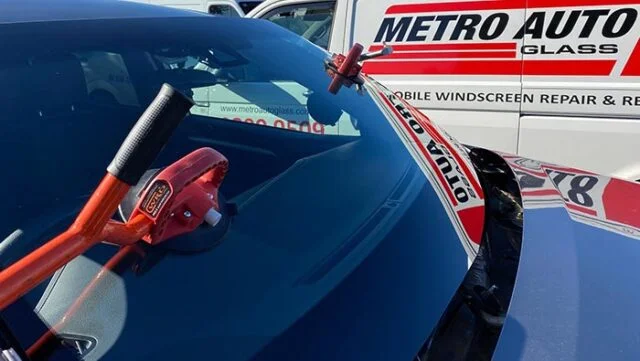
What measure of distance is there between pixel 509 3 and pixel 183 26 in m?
2.86

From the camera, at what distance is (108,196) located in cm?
79

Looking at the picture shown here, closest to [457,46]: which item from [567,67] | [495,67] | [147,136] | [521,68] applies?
[495,67]

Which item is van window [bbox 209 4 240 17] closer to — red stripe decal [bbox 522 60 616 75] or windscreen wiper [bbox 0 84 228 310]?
red stripe decal [bbox 522 60 616 75]

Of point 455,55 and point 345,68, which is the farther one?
point 455,55

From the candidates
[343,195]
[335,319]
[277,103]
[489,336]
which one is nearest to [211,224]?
[335,319]

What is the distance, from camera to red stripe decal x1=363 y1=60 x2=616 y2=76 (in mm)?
3754

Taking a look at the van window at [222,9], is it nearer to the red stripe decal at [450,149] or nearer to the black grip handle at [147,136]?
→ the red stripe decal at [450,149]

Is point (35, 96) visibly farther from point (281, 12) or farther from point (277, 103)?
point (281, 12)

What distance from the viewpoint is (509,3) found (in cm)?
388

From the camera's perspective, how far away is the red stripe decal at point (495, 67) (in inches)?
148

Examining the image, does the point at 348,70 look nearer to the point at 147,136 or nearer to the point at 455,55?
the point at 147,136

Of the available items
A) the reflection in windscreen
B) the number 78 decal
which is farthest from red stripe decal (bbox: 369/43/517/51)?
the reflection in windscreen

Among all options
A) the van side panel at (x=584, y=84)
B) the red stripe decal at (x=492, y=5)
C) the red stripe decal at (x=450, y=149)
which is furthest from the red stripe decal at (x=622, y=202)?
the red stripe decal at (x=492, y=5)

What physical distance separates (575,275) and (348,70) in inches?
35.1
